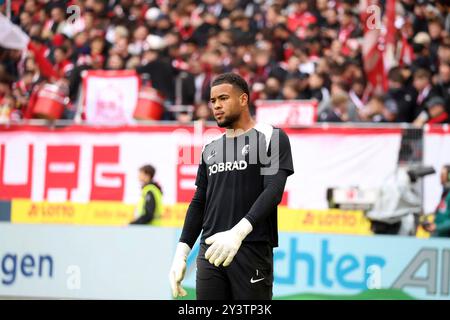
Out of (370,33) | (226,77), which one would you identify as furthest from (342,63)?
(226,77)

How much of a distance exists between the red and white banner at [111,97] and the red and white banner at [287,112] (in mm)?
2276

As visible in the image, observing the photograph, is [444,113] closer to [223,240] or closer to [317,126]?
[317,126]

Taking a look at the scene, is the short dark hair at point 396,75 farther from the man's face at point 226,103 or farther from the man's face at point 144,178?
the man's face at point 226,103

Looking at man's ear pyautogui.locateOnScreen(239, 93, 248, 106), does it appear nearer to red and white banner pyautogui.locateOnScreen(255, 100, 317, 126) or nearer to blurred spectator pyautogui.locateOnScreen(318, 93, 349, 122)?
red and white banner pyautogui.locateOnScreen(255, 100, 317, 126)

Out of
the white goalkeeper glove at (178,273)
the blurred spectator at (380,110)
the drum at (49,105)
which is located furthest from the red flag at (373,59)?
the white goalkeeper glove at (178,273)

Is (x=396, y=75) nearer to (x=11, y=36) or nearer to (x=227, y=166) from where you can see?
(x=11, y=36)

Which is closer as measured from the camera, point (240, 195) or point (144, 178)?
point (240, 195)

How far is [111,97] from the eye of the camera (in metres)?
15.2

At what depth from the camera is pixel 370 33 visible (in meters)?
15.8

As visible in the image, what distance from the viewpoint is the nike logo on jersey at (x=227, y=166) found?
20.4 feet

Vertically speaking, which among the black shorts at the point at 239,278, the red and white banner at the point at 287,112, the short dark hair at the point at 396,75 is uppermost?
the short dark hair at the point at 396,75

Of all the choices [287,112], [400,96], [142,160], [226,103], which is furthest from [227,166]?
[400,96]

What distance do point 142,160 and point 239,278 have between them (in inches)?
329

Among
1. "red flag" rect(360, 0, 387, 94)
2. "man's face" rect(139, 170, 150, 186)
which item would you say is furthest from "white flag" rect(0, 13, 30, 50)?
"red flag" rect(360, 0, 387, 94)
